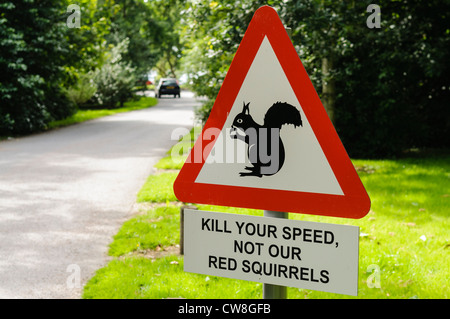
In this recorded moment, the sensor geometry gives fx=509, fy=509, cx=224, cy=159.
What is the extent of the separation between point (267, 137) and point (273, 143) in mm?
37

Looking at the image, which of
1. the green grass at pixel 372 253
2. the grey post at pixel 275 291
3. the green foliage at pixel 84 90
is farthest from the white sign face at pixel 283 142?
the green foliage at pixel 84 90

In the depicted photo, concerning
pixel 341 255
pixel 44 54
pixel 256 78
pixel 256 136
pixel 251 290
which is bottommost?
pixel 251 290

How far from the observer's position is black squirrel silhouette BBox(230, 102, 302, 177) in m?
1.96

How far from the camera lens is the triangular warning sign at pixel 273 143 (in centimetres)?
194

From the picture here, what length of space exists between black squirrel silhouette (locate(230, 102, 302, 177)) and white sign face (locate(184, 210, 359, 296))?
0.20m

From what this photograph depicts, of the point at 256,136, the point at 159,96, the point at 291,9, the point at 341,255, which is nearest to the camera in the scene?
the point at 341,255

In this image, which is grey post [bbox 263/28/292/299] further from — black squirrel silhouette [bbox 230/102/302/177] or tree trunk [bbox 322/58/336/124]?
tree trunk [bbox 322/58/336/124]

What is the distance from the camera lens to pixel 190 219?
209cm

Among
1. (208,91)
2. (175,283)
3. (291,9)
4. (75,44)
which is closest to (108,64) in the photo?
(75,44)

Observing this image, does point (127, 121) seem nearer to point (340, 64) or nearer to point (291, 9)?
point (340, 64)

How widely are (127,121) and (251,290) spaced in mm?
20756

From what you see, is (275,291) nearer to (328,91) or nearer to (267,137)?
(267,137)

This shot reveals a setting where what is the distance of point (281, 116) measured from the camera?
1.96 m

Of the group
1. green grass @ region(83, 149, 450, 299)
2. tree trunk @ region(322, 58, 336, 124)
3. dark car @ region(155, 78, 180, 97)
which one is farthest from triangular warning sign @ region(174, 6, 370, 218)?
dark car @ region(155, 78, 180, 97)
